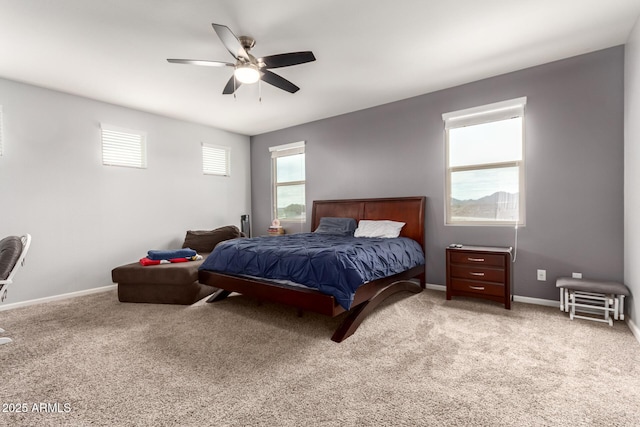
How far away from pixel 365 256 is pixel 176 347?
1786mm

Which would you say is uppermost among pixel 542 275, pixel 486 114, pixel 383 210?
pixel 486 114

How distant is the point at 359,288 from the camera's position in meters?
2.69

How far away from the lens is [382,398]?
1775 mm

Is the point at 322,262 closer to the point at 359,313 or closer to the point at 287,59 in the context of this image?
the point at 359,313

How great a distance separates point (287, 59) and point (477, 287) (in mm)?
3122

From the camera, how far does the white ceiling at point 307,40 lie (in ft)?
7.82

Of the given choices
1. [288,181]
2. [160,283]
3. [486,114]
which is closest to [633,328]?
[486,114]

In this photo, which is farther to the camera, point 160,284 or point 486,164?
point 486,164

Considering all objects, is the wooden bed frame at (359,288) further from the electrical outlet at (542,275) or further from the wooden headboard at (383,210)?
the electrical outlet at (542,275)

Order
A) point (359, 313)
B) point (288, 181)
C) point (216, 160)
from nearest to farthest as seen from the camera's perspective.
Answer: point (359, 313) < point (216, 160) < point (288, 181)

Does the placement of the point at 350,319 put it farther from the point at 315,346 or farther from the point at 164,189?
the point at 164,189

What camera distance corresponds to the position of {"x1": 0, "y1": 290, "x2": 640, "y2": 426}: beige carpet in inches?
64.7

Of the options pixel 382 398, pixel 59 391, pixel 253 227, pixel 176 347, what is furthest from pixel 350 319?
pixel 253 227

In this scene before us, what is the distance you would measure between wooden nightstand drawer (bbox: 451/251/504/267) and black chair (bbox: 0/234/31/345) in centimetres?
417
